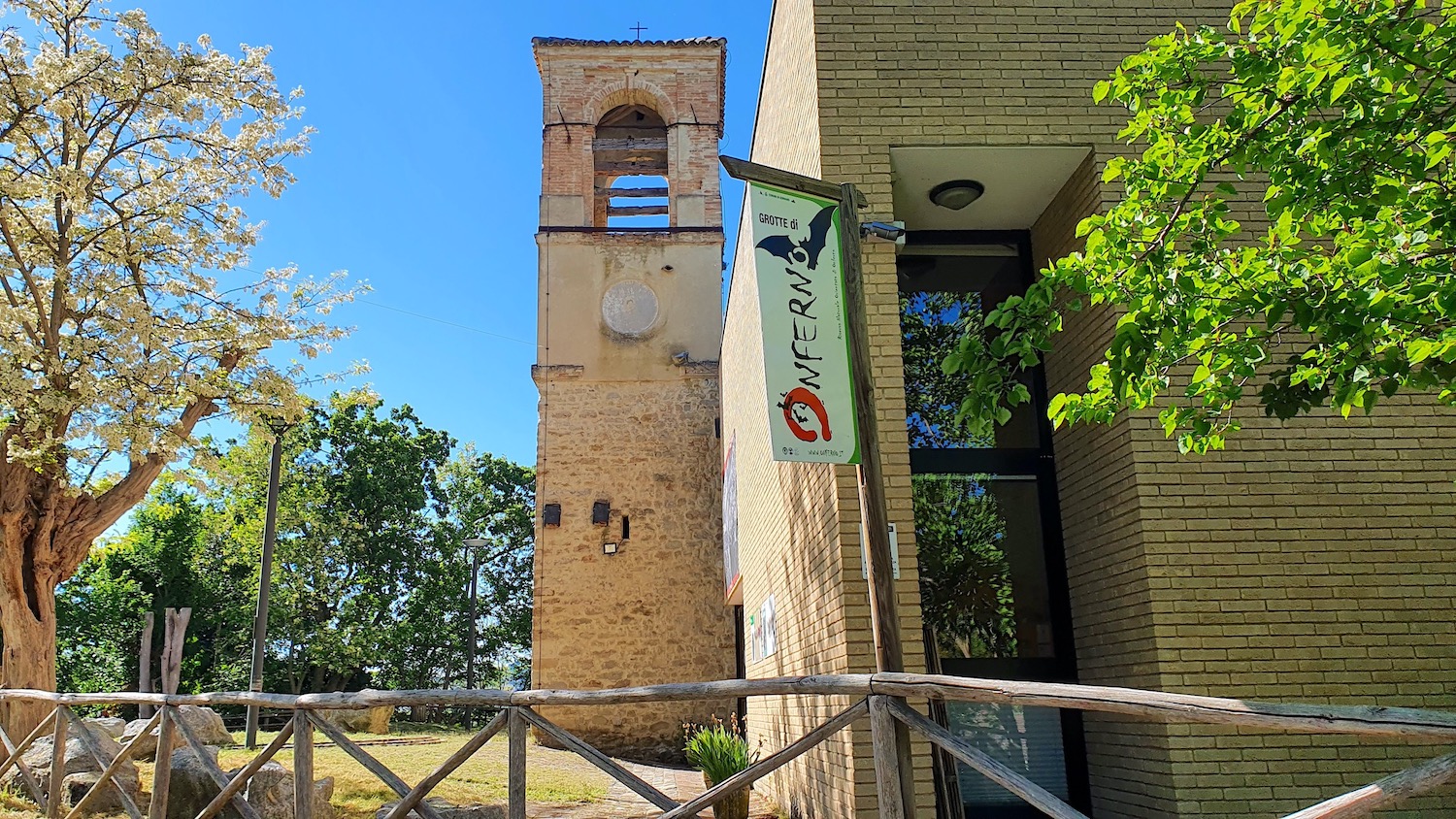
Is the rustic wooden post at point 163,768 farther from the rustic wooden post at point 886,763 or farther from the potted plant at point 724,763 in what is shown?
the rustic wooden post at point 886,763

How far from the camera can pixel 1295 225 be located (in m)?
3.63

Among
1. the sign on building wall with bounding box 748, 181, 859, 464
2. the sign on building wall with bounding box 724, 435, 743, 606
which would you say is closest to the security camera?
the sign on building wall with bounding box 748, 181, 859, 464

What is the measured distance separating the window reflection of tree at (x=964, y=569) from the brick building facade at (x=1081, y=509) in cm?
4

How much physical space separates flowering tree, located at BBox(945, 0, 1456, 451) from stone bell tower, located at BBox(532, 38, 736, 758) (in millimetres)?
12023

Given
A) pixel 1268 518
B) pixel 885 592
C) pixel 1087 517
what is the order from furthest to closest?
pixel 1087 517 → pixel 1268 518 → pixel 885 592

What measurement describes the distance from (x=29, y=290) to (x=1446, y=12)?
1218cm

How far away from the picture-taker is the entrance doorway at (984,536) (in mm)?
6332

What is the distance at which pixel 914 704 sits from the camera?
557 centimetres

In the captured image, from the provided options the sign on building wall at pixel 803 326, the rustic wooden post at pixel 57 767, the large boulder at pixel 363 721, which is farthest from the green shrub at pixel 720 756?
the large boulder at pixel 363 721

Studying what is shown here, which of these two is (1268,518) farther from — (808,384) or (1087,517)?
(808,384)

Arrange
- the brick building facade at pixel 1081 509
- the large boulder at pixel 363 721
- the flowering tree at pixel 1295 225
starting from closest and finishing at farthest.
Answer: the flowering tree at pixel 1295 225 < the brick building facade at pixel 1081 509 < the large boulder at pixel 363 721

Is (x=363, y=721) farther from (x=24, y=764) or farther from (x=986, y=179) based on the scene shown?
(x=986, y=179)

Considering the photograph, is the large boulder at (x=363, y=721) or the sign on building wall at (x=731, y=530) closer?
the sign on building wall at (x=731, y=530)

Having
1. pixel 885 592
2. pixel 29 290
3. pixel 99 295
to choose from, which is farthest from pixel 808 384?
pixel 29 290
